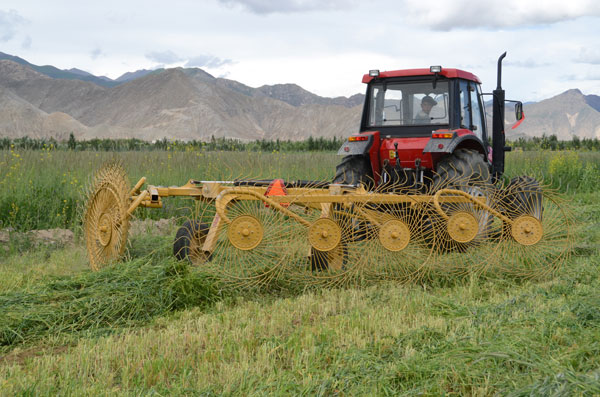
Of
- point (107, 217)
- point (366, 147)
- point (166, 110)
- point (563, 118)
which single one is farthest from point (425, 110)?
point (563, 118)

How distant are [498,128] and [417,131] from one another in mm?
1423

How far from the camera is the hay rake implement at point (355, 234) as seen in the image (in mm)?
4930

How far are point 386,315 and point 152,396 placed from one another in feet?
5.96

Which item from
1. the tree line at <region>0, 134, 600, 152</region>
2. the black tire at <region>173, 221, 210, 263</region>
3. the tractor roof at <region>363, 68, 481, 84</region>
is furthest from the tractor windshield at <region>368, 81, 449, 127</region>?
the tree line at <region>0, 134, 600, 152</region>

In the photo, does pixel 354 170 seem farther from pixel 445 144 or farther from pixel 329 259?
pixel 329 259

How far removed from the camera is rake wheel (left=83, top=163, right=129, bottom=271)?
5461 millimetres

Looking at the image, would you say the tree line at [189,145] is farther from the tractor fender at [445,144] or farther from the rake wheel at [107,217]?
the tractor fender at [445,144]

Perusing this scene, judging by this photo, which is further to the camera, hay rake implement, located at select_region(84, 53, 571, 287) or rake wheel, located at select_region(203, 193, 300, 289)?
hay rake implement, located at select_region(84, 53, 571, 287)

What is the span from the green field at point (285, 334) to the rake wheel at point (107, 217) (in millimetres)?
226

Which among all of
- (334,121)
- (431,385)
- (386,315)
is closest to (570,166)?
(386,315)

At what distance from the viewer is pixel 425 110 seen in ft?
21.4

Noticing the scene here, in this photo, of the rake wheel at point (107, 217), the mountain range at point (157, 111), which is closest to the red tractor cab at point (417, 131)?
the rake wheel at point (107, 217)

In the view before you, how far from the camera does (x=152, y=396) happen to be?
9.43ft

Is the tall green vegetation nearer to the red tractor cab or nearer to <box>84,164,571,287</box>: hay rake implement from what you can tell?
<box>84,164,571,287</box>: hay rake implement
